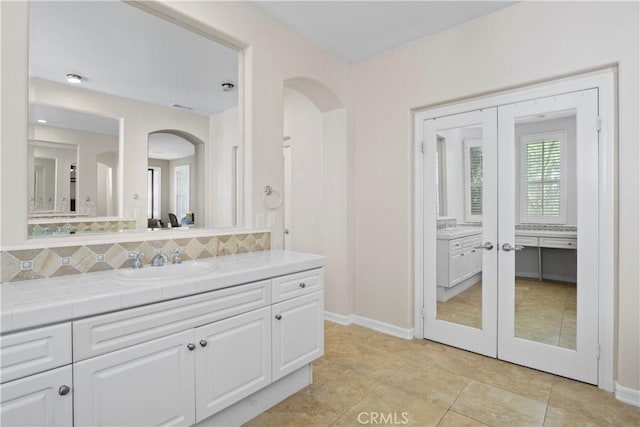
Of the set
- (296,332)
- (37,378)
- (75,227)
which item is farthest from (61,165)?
(296,332)

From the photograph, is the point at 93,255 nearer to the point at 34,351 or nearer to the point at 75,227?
the point at 75,227

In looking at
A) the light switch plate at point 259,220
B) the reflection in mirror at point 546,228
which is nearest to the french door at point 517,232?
the reflection in mirror at point 546,228

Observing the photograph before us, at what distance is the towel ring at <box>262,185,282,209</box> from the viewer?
8.75ft

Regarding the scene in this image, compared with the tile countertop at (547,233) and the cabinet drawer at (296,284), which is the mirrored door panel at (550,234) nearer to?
the tile countertop at (547,233)

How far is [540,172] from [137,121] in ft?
9.68

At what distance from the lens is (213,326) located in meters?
1.68

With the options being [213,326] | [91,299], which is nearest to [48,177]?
[91,299]

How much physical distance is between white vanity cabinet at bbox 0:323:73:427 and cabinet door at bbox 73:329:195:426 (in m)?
0.05

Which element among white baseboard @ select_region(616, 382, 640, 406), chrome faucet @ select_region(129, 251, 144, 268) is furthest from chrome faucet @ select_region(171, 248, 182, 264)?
white baseboard @ select_region(616, 382, 640, 406)

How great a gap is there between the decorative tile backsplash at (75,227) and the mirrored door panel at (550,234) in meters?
2.80

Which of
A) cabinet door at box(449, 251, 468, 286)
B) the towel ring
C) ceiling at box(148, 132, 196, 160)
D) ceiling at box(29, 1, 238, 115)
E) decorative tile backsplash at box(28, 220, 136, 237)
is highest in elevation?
ceiling at box(29, 1, 238, 115)

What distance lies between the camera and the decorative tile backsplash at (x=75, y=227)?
1.69 metres

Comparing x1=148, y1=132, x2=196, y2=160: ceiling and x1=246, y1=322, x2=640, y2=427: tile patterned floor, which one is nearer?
x1=246, y1=322, x2=640, y2=427: tile patterned floor

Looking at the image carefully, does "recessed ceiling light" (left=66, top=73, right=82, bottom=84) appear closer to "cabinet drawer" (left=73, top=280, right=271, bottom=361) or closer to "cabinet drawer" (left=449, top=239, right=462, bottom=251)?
"cabinet drawer" (left=73, top=280, right=271, bottom=361)
